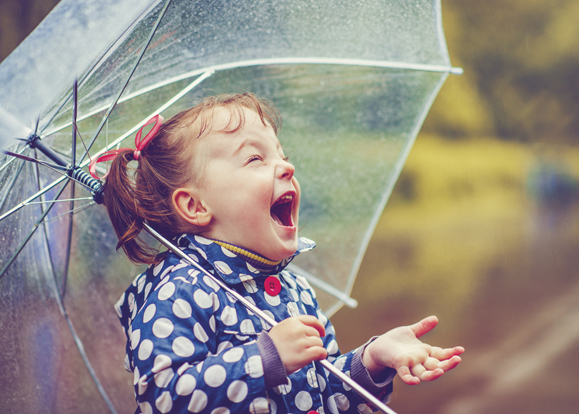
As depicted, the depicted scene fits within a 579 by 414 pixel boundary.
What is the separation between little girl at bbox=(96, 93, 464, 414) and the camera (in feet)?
1.90

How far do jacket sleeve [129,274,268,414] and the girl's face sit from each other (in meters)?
0.14

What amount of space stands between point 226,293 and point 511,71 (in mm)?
2160

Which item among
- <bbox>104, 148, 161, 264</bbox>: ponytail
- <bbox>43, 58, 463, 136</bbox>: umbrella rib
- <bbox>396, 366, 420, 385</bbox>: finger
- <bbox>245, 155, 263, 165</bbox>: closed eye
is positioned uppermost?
<bbox>43, 58, 463, 136</bbox>: umbrella rib

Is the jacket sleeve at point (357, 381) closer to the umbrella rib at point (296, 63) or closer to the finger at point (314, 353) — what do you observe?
the finger at point (314, 353)

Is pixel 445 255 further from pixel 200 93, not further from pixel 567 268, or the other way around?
pixel 200 93

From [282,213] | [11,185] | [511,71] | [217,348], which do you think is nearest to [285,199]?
[282,213]

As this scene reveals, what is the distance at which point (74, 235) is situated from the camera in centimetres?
95

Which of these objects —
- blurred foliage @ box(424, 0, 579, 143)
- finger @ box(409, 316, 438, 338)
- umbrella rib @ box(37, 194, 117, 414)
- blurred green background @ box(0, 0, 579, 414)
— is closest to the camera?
finger @ box(409, 316, 438, 338)

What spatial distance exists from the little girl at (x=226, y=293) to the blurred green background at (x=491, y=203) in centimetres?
132

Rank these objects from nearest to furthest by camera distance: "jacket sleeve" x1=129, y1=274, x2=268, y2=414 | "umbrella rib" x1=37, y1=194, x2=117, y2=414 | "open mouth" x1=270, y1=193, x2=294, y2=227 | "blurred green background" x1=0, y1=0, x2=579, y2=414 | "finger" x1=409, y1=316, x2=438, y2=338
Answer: "jacket sleeve" x1=129, y1=274, x2=268, y2=414 < "finger" x1=409, y1=316, x2=438, y2=338 < "open mouth" x1=270, y1=193, x2=294, y2=227 < "umbrella rib" x1=37, y1=194, x2=117, y2=414 < "blurred green background" x1=0, y1=0, x2=579, y2=414

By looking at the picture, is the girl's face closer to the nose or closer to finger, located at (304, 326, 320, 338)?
the nose

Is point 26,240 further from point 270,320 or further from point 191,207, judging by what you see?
point 270,320

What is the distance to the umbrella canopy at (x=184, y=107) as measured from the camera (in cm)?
80

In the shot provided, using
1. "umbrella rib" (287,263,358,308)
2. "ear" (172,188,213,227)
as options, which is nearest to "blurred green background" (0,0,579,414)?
"umbrella rib" (287,263,358,308)
